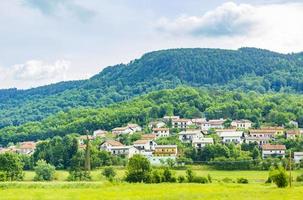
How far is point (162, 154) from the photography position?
295 ft

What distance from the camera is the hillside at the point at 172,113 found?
133500mm

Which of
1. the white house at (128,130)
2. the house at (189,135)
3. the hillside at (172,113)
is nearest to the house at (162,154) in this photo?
the house at (189,135)

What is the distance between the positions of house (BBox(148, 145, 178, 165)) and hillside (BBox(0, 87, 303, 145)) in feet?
135

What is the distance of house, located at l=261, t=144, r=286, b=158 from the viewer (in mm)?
86812

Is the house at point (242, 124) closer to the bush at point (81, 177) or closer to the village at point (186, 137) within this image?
the village at point (186, 137)

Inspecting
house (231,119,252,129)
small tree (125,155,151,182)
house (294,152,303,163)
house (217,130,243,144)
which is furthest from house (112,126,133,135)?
small tree (125,155,151,182)

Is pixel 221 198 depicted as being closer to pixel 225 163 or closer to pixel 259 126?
pixel 225 163

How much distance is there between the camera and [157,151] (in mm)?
92250

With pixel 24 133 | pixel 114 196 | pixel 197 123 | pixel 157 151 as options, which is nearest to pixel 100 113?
pixel 24 133

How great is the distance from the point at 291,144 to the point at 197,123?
1585 inches

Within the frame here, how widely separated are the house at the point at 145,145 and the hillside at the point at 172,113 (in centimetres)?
3449

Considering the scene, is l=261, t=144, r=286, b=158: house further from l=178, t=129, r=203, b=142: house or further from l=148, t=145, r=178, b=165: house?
l=178, t=129, r=203, b=142: house

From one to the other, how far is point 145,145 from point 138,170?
50508 mm

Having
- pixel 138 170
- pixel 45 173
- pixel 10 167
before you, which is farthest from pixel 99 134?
pixel 138 170
